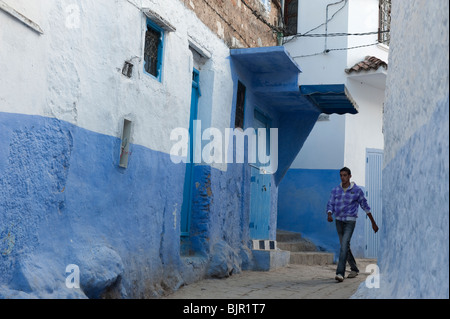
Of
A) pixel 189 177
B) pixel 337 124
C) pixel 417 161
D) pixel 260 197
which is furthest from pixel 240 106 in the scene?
pixel 417 161

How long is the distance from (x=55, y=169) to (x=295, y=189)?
9479mm

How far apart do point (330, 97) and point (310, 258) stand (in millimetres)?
3271

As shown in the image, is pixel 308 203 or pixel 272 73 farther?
pixel 308 203

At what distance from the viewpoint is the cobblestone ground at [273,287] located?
6090 millimetres

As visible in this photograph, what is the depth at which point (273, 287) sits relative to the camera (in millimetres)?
6832

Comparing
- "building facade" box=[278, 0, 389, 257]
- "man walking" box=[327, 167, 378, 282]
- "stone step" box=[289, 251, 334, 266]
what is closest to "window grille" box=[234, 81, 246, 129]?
"man walking" box=[327, 167, 378, 282]

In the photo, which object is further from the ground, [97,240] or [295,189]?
[295,189]

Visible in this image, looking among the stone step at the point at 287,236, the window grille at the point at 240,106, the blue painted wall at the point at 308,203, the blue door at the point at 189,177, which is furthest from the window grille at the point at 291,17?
the blue door at the point at 189,177

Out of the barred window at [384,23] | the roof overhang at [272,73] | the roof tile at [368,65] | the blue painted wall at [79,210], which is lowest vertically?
the blue painted wall at [79,210]

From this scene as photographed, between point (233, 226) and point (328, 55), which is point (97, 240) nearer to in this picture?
point (233, 226)

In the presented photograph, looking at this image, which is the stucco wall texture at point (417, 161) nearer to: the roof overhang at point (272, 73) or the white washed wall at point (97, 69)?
the white washed wall at point (97, 69)

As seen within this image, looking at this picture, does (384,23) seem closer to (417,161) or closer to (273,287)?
(273,287)

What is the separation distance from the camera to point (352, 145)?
13336 mm

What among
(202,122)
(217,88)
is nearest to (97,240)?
(202,122)
